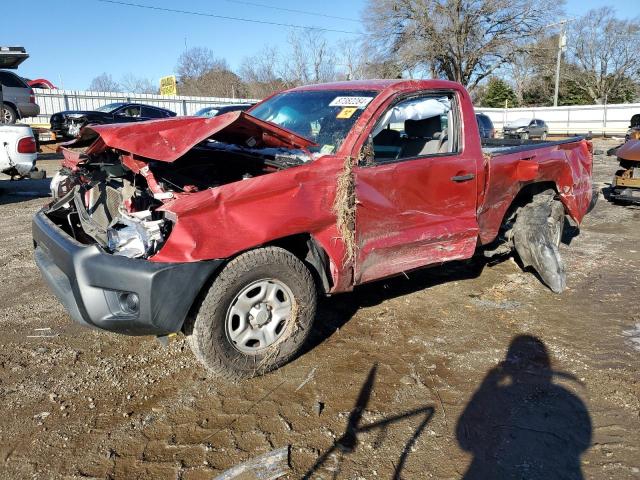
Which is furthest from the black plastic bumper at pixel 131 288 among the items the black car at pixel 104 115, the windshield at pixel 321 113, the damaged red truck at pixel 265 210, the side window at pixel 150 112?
the side window at pixel 150 112

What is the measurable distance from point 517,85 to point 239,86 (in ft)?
102

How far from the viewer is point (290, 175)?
10.4 feet

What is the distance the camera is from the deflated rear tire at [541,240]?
4.91m

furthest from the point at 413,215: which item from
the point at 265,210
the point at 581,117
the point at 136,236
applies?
the point at 581,117

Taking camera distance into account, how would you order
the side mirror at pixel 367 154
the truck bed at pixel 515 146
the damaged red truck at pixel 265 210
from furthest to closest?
the truck bed at pixel 515 146, the side mirror at pixel 367 154, the damaged red truck at pixel 265 210

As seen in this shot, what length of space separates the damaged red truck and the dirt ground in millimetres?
400

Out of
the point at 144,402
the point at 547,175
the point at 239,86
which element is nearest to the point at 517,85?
the point at 239,86

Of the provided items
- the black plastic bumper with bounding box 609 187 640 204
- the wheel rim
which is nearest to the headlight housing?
the wheel rim

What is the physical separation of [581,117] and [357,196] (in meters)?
40.2

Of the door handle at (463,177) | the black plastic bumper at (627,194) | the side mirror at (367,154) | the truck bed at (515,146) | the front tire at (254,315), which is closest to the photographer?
the front tire at (254,315)

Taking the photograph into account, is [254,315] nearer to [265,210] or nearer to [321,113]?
[265,210]

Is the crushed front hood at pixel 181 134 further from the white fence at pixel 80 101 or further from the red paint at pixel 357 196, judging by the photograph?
the white fence at pixel 80 101

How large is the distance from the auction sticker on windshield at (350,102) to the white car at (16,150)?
21.2 feet

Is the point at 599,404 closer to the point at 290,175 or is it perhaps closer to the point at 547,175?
the point at 290,175
